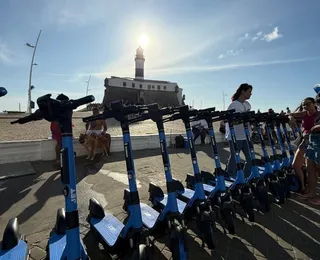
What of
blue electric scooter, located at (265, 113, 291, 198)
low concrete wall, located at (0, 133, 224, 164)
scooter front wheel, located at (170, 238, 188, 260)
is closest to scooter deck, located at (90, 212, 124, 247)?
scooter front wheel, located at (170, 238, 188, 260)

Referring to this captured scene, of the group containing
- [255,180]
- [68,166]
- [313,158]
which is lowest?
[255,180]

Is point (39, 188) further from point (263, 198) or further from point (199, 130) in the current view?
point (199, 130)

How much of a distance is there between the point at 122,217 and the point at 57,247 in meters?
1.28

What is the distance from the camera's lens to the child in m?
4.04

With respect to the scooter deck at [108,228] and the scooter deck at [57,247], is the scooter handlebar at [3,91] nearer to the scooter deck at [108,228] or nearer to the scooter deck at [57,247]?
the scooter deck at [57,247]

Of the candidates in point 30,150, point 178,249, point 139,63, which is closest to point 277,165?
point 178,249

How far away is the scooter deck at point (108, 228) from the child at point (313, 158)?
3.78 m

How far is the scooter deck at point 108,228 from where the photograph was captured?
2580mm

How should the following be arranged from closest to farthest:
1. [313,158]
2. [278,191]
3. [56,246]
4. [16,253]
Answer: [16,253], [56,246], [278,191], [313,158]

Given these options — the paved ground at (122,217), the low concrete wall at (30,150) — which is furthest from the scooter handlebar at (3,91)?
the low concrete wall at (30,150)

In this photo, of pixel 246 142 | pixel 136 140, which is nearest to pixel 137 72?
pixel 136 140

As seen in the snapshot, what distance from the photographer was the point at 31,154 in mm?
6594

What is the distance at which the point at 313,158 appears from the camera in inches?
164

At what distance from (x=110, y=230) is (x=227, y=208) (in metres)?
1.66
